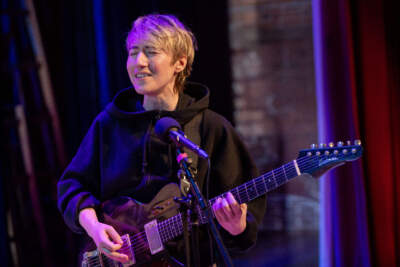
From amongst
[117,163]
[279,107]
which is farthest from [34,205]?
[279,107]

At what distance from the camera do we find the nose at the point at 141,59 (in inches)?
70.8

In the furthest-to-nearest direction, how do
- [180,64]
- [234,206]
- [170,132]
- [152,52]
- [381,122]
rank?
1. [381,122]
2. [180,64]
3. [152,52]
4. [234,206]
5. [170,132]

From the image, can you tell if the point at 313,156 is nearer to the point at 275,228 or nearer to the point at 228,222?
the point at 228,222

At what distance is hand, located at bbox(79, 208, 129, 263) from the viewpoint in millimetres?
1726

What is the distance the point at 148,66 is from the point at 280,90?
2.03 meters

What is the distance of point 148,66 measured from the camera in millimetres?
1817

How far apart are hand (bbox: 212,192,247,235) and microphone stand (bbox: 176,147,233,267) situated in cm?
24

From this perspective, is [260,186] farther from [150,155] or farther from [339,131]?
[339,131]

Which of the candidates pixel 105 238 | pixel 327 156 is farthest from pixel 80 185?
pixel 327 156

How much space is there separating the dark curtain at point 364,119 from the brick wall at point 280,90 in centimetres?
109

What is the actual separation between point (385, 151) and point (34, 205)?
2.37 metres

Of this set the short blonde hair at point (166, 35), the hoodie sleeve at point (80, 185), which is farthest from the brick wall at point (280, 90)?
the hoodie sleeve at point (80, 185)

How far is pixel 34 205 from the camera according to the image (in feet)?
10.2

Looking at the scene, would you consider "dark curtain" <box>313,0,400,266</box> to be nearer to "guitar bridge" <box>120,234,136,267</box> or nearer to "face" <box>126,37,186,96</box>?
"face" <box>126,37,186,96</box>
